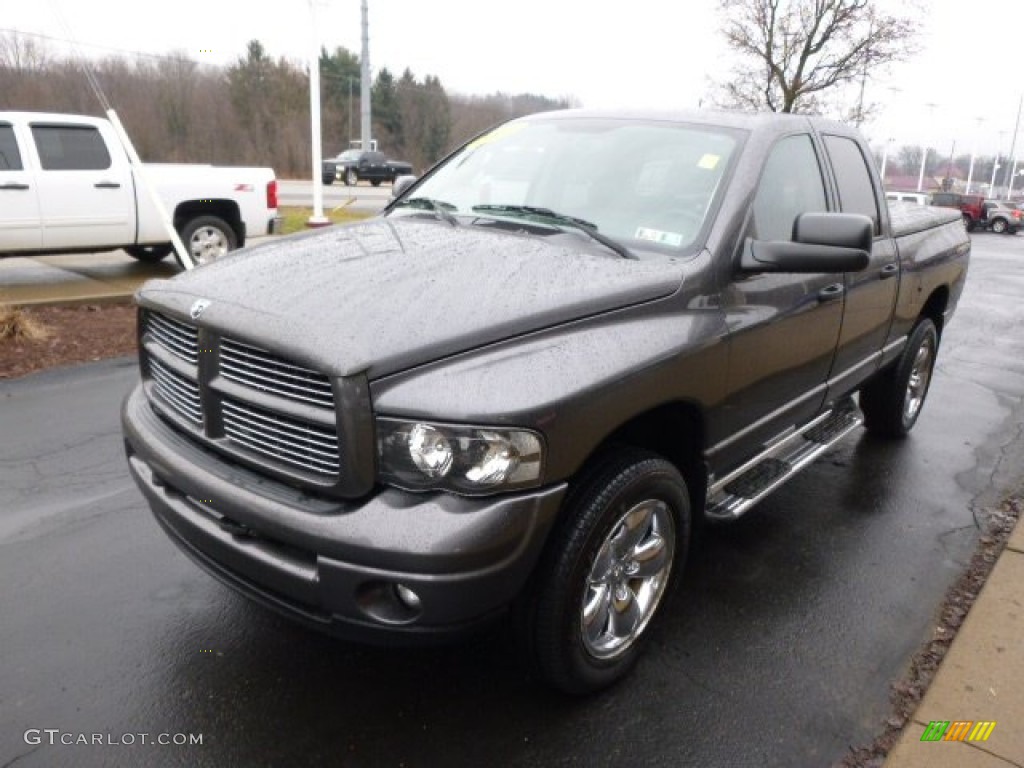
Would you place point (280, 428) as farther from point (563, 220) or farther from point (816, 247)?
point (816, 247)

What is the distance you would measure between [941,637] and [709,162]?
207 cm

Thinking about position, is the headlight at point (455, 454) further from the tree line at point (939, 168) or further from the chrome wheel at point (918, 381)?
the tree line at point (939, 168)

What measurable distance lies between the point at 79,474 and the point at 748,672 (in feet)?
11.7

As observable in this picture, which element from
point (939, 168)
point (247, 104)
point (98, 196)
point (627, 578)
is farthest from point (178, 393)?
point (939, 168)

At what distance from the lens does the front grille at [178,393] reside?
2.54 meters

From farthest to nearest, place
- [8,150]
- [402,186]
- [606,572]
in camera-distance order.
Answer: [8,150], [402,186], [606,572]

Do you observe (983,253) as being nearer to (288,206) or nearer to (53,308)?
(288,206)

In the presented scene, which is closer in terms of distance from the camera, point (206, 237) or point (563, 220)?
point (563, 220)

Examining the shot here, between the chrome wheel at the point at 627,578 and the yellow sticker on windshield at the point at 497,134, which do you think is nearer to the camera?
the chrome wheel at the point at 627,578

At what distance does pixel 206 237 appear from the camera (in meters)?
9.75

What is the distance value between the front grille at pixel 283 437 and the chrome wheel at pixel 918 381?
417 centimetres

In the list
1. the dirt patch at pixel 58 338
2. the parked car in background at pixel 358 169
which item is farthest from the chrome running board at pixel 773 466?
the parked car in background at pixel 358 169

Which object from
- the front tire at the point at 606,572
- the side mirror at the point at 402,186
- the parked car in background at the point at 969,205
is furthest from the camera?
the parked car in background at the point at 969,205

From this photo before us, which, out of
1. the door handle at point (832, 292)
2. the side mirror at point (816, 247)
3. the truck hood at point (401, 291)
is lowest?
the door handle at point (832, 292)
